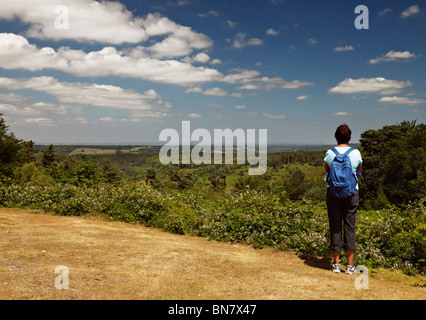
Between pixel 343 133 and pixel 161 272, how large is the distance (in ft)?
12.5

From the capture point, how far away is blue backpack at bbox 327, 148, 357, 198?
501cm

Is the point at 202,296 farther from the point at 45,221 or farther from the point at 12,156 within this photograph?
the point at 12,156

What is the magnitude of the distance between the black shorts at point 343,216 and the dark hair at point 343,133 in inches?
35.4

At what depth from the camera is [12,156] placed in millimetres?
20359

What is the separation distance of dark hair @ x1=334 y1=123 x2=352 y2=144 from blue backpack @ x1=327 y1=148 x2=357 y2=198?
0.76ft

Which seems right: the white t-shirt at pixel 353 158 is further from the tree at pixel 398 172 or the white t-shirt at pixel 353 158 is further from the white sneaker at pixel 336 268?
the tree at pixel 398 172

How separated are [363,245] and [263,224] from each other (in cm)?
226

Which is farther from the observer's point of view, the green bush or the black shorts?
the green bush

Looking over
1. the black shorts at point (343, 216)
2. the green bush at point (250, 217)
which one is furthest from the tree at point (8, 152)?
the black shorts at point (343, 216)

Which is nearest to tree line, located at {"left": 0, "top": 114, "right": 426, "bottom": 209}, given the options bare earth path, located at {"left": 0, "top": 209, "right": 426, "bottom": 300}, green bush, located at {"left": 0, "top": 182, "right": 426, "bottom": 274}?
green bush, located at {"left": 0, "top": 182, "right": 426, "bottom": 274}

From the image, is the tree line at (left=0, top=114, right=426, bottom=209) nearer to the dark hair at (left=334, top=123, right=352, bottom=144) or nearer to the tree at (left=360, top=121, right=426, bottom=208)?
the tree at (left=360, top=121, right=426, bottom=208)

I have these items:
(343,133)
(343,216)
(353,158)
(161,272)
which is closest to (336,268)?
(343,216)

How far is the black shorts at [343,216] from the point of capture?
17.0 feet
